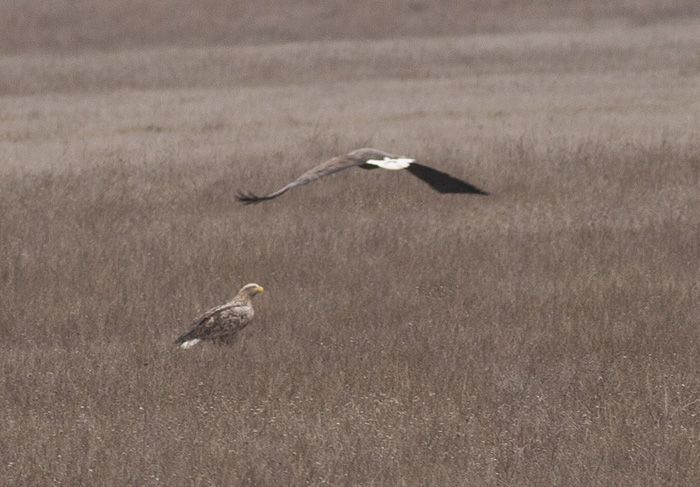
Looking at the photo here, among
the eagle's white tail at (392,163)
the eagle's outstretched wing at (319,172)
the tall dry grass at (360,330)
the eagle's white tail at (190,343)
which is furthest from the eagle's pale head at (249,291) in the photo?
the eagle's white tail at (392,163)

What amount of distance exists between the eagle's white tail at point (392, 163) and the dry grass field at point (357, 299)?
1192mm

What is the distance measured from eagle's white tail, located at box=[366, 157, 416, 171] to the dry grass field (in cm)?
119

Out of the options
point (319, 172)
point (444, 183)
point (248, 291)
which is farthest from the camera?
point (248, 291)

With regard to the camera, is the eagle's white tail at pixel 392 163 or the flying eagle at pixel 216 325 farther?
the flying eagle at pixel 216 325

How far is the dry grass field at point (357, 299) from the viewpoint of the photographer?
6.11m

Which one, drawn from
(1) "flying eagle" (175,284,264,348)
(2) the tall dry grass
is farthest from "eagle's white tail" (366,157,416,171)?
(1) "flying eagle" (175,284,264,348)

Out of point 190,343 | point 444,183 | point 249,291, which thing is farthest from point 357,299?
point 444,183

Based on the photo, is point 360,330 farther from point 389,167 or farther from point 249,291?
point 389,167

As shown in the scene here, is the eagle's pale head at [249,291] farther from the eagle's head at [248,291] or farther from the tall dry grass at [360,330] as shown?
the tall dry grass at [360,330]

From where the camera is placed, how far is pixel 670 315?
8.82 meters

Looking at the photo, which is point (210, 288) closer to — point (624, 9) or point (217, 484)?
point (217, 484)

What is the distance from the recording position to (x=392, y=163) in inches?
279

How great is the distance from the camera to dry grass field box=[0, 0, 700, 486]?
6.11 m

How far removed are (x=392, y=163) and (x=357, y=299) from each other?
248 centimetres
